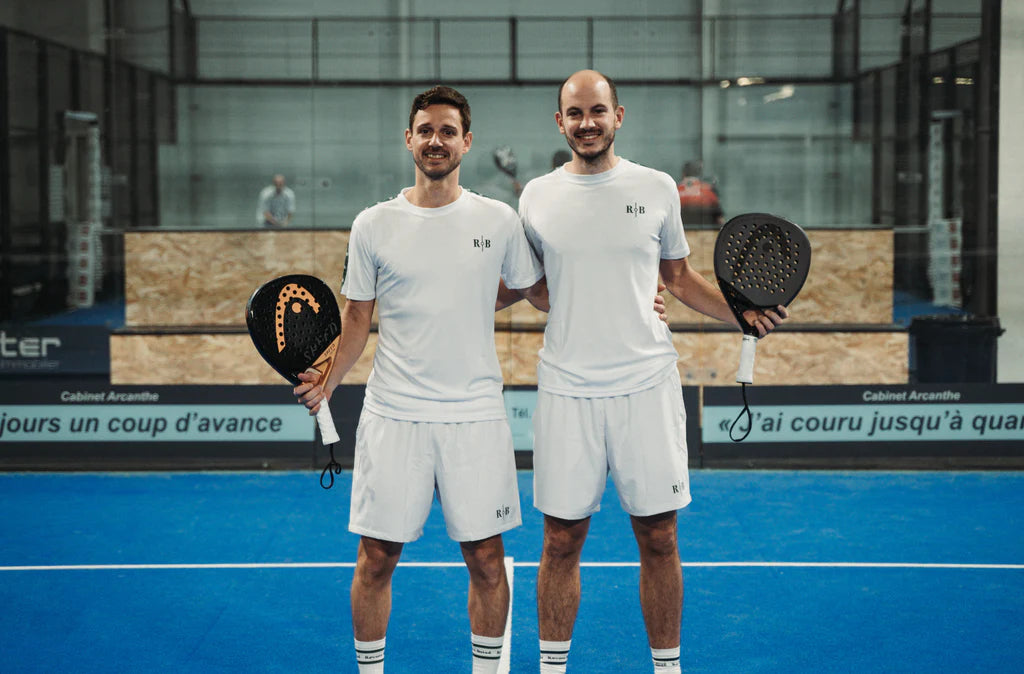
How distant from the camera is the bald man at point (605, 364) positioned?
130 inches

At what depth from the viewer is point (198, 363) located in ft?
24.3

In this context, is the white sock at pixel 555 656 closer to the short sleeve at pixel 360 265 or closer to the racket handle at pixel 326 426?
the racket handle at pixel 326 426

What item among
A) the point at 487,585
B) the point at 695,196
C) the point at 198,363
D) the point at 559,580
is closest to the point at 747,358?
the point at 559,580

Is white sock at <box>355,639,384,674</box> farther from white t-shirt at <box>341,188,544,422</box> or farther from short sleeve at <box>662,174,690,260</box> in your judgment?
short sleeve at <box>662,174,690,260</box>

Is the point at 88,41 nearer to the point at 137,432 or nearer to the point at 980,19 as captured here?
the point at 137,432

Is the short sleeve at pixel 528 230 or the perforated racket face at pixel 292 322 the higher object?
the short sleeve at pixel 528 230

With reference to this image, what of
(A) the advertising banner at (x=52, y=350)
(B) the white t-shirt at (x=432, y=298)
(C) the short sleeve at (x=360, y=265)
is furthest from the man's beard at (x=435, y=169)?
(A) the advertising banner at (x=52, y=350)

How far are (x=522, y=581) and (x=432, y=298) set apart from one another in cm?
198

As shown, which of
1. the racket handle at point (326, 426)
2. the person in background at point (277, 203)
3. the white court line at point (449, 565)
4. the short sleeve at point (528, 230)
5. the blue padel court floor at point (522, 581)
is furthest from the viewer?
the person in background at point (277, 203)

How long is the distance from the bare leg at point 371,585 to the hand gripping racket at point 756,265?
45.0 inches

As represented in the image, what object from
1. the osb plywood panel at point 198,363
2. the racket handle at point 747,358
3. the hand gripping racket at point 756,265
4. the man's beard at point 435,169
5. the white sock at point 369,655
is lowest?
the white sock at point 369,655

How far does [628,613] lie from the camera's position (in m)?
4.45

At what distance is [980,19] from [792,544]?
4061 millimetres

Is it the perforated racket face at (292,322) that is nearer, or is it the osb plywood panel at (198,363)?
the perforated racket face at (292,322)
